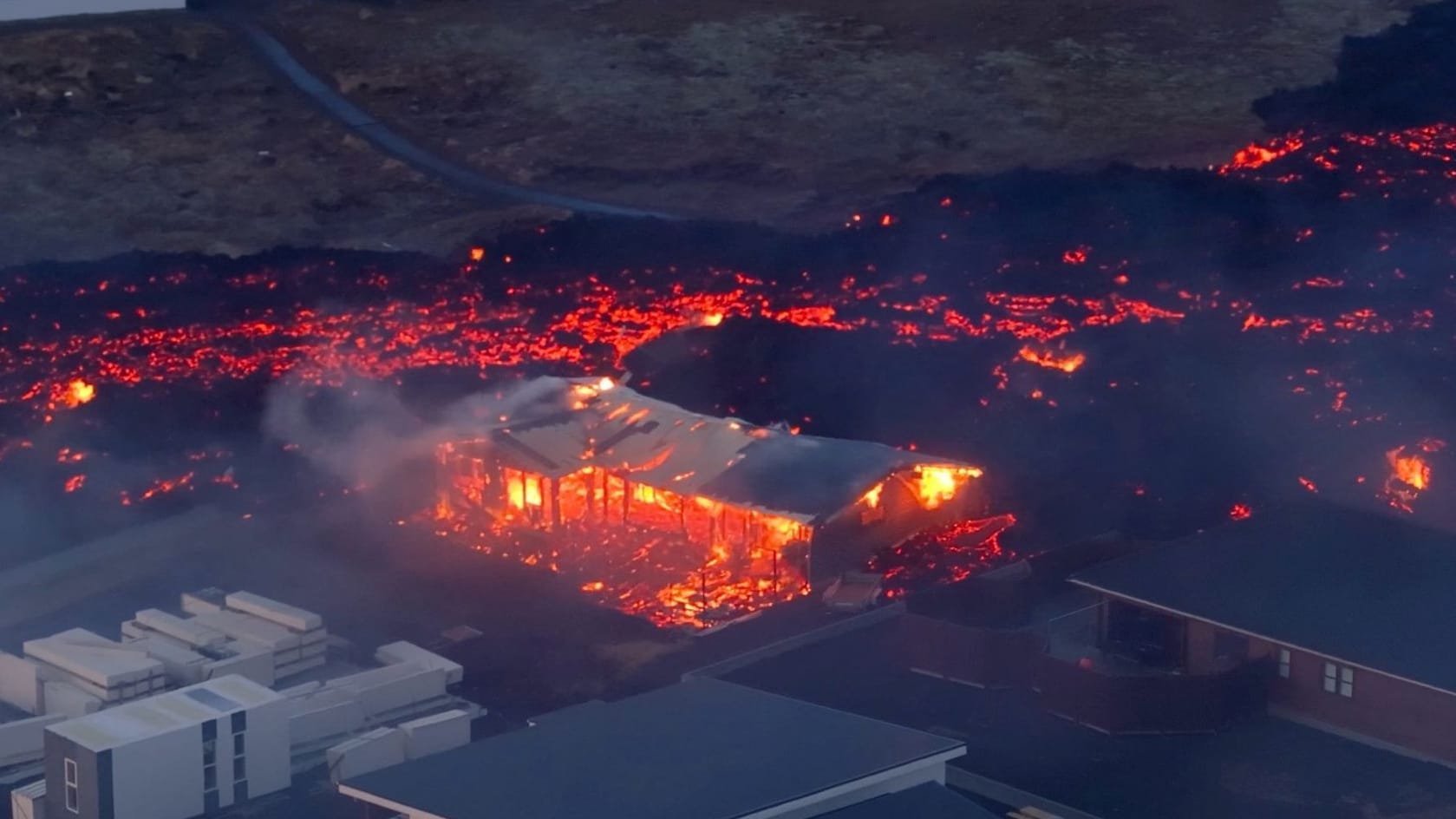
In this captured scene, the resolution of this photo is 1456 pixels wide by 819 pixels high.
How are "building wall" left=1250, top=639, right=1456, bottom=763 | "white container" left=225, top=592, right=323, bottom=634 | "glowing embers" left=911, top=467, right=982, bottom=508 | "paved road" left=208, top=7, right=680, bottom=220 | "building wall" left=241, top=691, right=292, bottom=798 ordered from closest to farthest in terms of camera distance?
"building wall" left=1250, top=639, right=1456, bottom=763 < "building wall" left=241, top=691, right=292, bottom=798 < "white container" left=225, top=592, right=323, bottom=634 < "glowing embers" left=911, top=467, right=982, bottom=508 < "paved road" left=208, top=7, right=680, bottom=220

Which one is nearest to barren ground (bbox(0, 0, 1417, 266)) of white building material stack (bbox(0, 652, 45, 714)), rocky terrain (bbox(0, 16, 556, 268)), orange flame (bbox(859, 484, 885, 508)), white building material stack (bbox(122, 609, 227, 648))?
rocky terrain (bbox(0, 16, 556, 268))

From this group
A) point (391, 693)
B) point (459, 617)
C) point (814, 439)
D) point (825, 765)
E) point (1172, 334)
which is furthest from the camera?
point (1172, 334)

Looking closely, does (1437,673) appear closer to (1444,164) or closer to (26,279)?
(1444,164)

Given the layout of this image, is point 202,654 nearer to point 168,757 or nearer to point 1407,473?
point 168,757

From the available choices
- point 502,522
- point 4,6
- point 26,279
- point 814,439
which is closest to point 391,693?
point 502,522

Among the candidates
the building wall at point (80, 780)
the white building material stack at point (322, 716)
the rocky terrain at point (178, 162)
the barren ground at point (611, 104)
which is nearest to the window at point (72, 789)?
the building wall at point (80, 780)

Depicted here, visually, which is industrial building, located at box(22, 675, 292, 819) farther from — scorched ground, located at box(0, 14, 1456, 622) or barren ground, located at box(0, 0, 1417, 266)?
barren ground, located at box(0, 0, 1417, 266)

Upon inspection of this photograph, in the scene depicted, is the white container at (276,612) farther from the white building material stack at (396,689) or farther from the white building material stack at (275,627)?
the white building material stack at (396,689)
